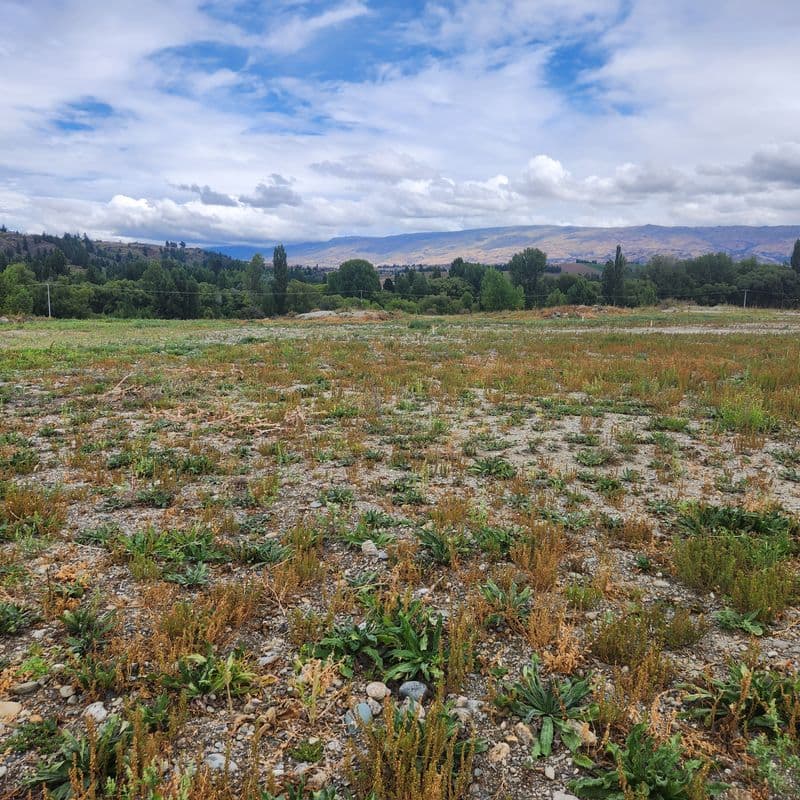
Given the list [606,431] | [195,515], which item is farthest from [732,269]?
[195,515]

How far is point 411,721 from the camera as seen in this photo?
11.1ft

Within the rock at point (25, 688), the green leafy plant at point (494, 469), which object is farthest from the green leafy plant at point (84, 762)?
the green leafy plant at point (494, 469)

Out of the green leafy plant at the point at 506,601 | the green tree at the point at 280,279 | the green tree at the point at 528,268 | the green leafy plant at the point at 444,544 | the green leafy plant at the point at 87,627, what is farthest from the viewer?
the green tree at the point at 528,268

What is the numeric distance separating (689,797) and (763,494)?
19.1 feet

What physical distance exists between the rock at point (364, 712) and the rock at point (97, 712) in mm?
1705

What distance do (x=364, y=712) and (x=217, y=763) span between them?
0.96 meters

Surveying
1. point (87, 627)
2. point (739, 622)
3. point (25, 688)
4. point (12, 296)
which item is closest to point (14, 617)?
point (87, 627)

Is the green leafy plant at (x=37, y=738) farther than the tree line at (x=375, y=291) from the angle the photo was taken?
No

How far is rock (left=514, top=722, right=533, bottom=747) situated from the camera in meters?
3.43

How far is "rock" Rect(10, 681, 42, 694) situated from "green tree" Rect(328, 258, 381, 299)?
115494 millimetres

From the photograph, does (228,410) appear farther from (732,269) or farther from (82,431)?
(732,269)

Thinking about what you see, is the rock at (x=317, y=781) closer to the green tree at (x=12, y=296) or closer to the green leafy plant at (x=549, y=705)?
the green leafy plant at (x=549, y=705)

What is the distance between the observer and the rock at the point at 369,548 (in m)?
5.79

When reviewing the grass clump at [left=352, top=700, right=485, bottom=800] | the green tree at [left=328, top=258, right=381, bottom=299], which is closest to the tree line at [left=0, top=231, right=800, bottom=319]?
the green tree at [left=328, top=258, right=381, bottom=299]
